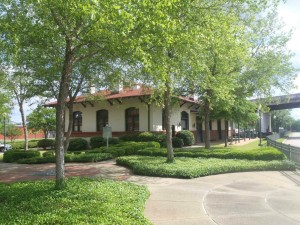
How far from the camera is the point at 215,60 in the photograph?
55.7 feet

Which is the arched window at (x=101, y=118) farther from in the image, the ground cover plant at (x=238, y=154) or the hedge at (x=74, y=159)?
the hedge at (x=74, y=159)

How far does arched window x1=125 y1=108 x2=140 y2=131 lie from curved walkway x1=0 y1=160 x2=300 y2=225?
687 inches

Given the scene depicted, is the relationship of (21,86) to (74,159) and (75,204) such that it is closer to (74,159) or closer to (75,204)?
(74,159)

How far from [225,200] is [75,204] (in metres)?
3.76

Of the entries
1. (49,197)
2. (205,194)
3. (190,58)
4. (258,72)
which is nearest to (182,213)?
(205,194)

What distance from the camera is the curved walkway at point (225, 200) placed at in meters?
6.32

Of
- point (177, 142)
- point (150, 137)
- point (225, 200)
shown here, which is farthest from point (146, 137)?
point (225, 200)

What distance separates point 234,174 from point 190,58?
528 cm

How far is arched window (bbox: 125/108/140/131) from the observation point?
29078mm

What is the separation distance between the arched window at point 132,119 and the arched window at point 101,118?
2648 mm

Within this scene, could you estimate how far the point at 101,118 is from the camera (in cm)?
3148

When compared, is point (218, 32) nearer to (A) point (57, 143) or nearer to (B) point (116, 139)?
(A) point (57, 143)

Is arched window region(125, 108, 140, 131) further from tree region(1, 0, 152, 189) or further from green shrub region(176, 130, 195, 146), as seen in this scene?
tree region(1, 0, 152, 189)

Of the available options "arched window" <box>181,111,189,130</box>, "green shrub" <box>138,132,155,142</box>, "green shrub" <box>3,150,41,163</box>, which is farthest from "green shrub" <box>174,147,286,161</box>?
"arched window" <box>181,111,189,130</box>
